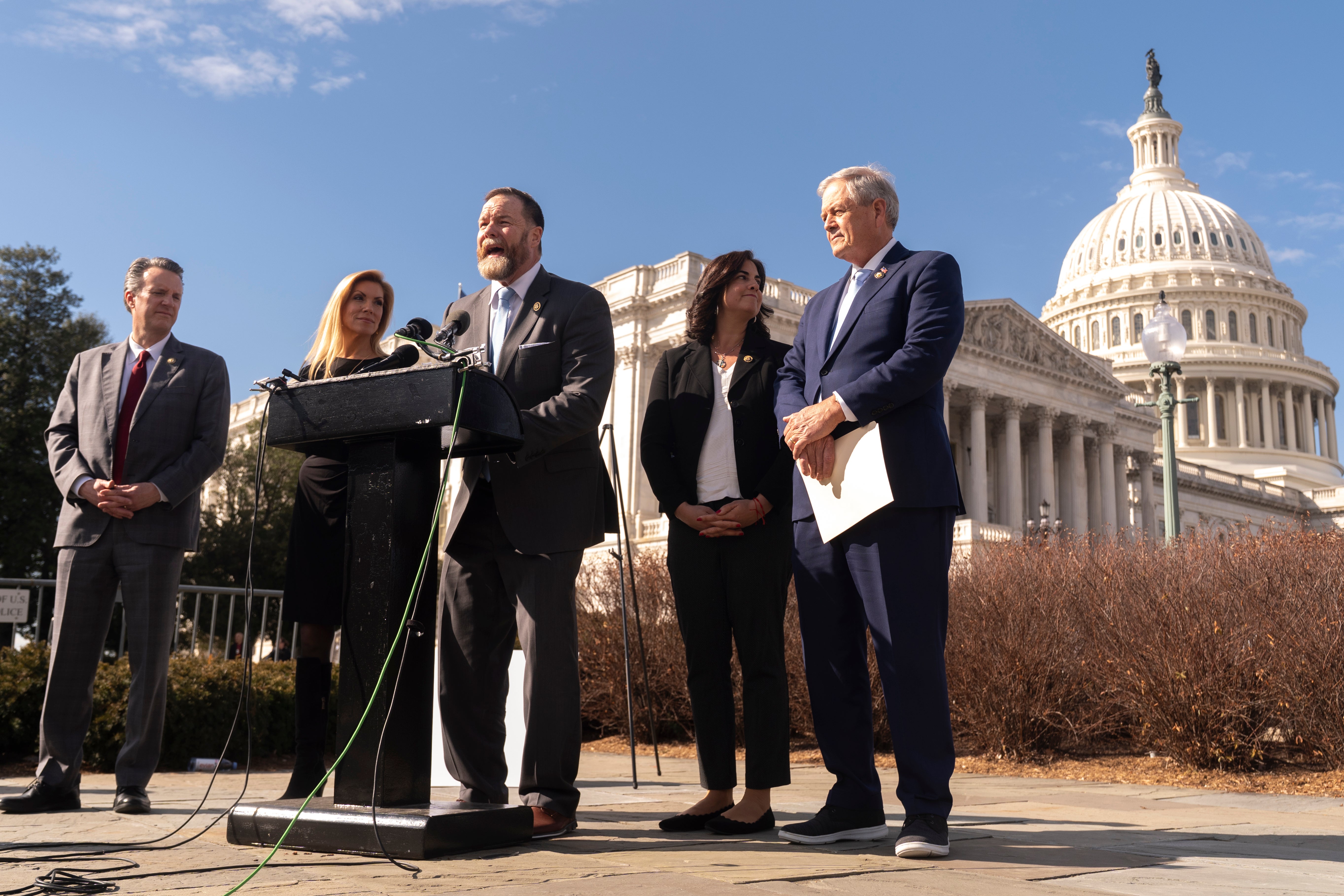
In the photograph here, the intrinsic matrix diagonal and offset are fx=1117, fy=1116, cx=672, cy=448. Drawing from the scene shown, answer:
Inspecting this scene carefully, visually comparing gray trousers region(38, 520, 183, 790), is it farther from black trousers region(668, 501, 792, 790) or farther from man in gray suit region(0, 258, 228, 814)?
black trousers region(668, 501, 792, 790)

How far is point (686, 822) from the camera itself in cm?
454

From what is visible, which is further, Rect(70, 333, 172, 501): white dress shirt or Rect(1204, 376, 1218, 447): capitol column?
Rect(1204, 376, 1218, 447): capitol column

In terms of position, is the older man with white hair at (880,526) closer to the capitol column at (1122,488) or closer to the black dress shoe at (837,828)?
the black dress shoe at (837,828)

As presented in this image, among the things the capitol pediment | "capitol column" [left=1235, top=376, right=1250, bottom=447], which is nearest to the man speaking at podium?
the capitol pediment

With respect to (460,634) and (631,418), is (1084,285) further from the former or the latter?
(460,634)

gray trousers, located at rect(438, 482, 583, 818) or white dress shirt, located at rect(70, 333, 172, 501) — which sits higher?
white dress shirt, located at rect(70, 333, 172, 501)

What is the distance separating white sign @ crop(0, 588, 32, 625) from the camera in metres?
8.48

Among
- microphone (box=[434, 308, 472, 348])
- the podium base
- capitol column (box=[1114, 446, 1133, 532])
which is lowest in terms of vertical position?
the podium base

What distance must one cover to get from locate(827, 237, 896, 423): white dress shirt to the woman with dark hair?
0.58m

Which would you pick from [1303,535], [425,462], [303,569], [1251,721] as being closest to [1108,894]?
[425,462]

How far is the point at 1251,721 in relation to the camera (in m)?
8.70

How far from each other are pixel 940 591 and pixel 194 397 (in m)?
3.92

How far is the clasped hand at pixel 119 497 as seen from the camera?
5.36 meters

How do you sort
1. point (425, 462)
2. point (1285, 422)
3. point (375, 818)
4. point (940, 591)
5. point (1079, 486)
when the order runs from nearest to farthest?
point (375, 818) < point (425, 462) < point (940, 591) < point (1079, 486) < point (1285, 422)
